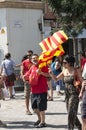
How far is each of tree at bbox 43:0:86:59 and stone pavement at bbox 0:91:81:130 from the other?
5.21 meters

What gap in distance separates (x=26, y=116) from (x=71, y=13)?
30.7ft

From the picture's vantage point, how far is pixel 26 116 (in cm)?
1328

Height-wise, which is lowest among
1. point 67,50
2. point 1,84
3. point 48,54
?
point 67,50

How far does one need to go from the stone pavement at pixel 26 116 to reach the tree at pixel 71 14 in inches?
205

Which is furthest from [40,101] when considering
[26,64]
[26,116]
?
[26,64]

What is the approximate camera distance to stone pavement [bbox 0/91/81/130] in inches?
458

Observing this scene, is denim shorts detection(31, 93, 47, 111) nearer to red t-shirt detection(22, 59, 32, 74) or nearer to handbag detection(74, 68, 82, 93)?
handbag detection(74, 68, 82, 93)

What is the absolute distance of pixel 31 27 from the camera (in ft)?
80.2

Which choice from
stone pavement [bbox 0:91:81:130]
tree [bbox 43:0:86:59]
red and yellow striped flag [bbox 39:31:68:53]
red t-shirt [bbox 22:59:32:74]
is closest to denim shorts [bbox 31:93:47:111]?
stone pavement [bbox 0:91:81:130]

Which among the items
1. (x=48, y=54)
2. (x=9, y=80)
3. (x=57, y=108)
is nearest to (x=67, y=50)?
(x=9, y=80)

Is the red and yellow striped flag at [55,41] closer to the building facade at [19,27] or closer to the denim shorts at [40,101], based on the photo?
the denim shorts at [40,101]

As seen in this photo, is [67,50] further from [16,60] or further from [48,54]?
[48,54]

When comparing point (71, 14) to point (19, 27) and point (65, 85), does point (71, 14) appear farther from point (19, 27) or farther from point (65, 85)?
point (65, 85)

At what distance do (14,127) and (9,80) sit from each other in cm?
717
